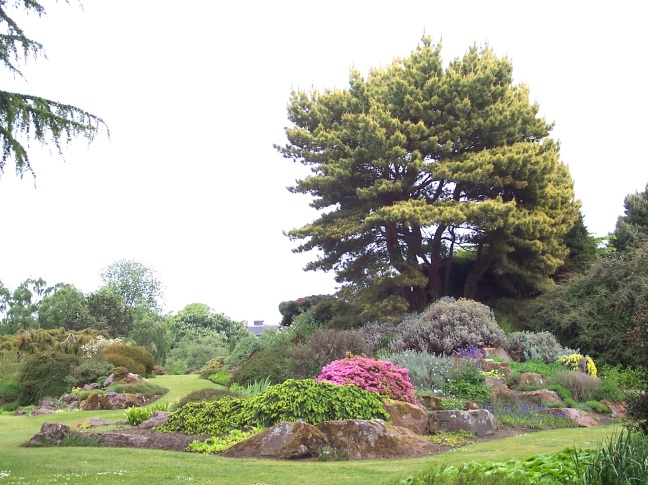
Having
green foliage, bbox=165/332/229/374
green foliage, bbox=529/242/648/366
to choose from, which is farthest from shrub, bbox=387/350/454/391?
green foliage, bbox=165/332/229/374

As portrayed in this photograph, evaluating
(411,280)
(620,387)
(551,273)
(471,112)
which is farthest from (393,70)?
(620,387)

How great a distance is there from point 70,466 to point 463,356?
11.0 meters

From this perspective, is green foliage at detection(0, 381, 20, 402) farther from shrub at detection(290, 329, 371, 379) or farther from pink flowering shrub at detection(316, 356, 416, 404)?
pink flowering shrub at detection(316, 356, 416, 404)

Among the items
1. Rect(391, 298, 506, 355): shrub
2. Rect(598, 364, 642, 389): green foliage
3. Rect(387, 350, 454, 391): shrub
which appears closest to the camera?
Rect(387, 350, 454, 391): shrub

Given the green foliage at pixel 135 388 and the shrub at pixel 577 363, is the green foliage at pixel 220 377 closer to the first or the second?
the green foliage at pixel 135 388

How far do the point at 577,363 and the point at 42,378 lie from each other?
16.9 metres

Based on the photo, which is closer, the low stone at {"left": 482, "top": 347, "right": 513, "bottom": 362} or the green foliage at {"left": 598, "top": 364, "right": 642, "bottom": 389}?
the green foliage at {"left": 598, "top": 364, "right": 642, "bottom": 389}

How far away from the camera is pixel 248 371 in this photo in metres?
16.4

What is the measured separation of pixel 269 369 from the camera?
628 inches

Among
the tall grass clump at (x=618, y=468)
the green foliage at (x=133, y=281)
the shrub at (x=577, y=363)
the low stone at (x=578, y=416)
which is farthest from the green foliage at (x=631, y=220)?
the green foliage at (x=133, y=281)

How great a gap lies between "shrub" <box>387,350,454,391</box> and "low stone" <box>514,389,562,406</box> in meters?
1.65

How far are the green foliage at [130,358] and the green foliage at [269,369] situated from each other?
22.2ft

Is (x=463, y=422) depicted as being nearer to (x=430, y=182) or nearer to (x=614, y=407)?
(x=614, y=407)

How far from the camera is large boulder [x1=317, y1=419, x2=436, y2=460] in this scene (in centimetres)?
834
